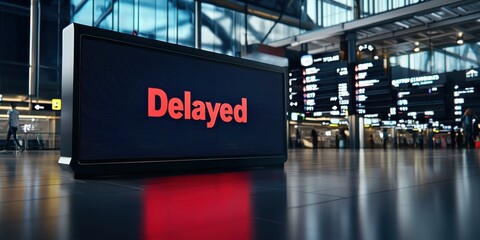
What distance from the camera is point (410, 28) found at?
21.1 metres

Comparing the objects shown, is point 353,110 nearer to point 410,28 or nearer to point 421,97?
point 421,97

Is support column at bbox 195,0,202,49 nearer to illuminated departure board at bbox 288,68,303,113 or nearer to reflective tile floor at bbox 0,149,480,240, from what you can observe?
illuminated departure board at bbox 288,68,303,113

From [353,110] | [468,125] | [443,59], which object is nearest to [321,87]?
[353,110]

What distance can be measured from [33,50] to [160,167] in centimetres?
2315

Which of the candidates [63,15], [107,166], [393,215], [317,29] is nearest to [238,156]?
[107,166]

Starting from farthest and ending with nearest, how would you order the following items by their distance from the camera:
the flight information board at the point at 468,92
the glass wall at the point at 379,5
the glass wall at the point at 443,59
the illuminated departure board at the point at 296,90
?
the glass wall at the point at 443,59 → the flight information board at the point at 468,92 → the illuminated departure board at the point at 296,90 → the glass wall at the point at 379,5

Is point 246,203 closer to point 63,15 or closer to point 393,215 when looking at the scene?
point 393,215

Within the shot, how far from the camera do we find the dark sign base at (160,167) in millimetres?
4770

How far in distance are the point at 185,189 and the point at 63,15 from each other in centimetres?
2572

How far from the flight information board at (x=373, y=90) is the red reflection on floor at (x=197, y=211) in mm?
15840

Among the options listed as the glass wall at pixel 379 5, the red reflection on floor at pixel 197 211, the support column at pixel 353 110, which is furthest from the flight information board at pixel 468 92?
the red reflection on floor at pixel 197 211

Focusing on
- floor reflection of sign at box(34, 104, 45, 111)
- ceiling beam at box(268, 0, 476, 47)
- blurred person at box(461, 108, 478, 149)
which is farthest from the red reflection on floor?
floor reflection of sign at box(34, 104, 45, 111)

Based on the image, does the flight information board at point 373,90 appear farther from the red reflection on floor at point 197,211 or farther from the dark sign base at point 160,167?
the red reflection on floor at point 197,211

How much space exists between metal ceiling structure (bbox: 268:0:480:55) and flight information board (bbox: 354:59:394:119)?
2148mm
